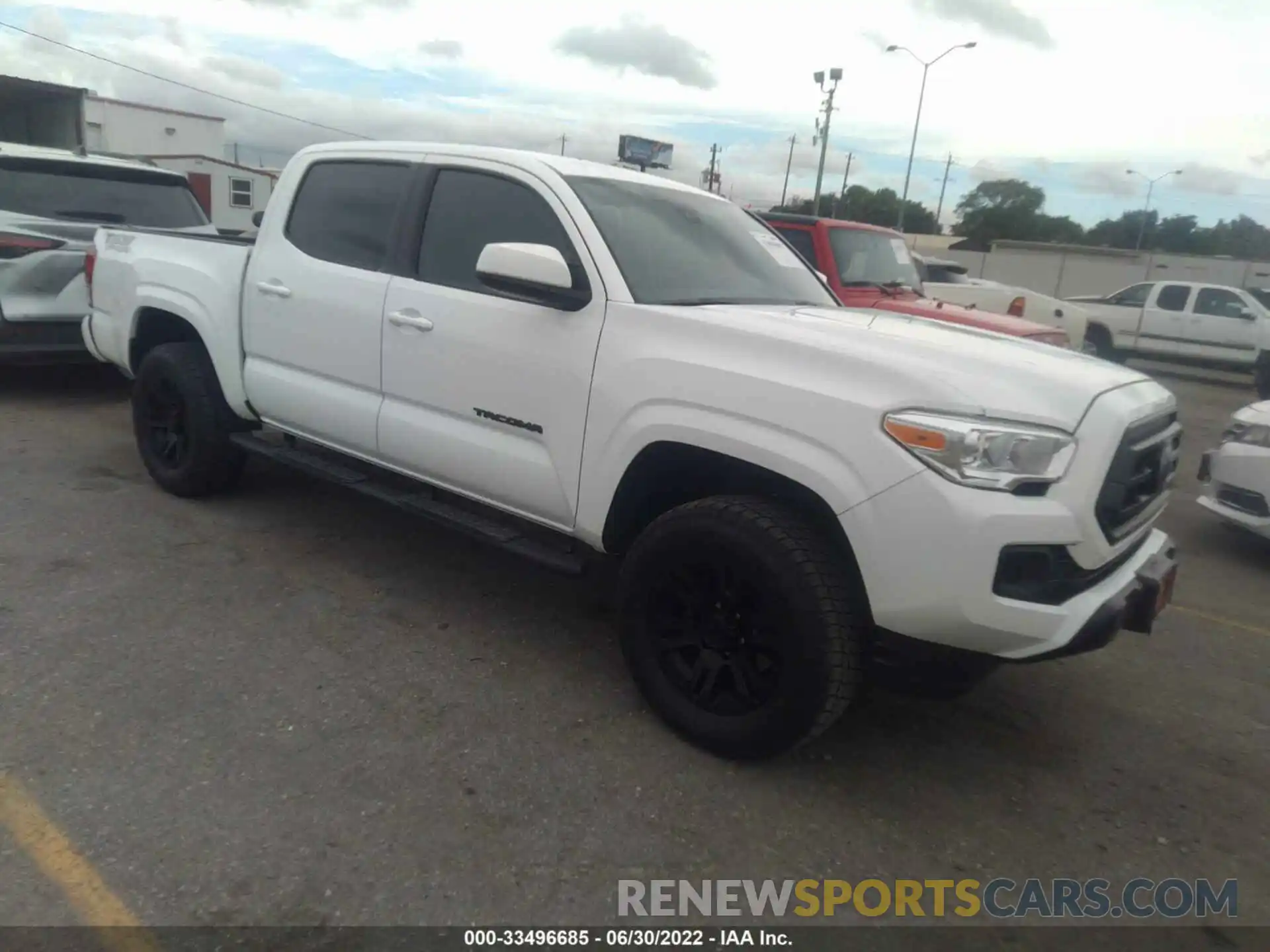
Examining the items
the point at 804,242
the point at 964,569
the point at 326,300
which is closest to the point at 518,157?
the point at 326,300

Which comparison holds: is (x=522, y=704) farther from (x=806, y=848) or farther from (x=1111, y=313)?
(x=1111, y=313)

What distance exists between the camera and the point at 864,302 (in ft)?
26.1

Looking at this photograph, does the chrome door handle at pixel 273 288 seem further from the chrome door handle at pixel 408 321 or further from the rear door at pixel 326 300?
the chrome door handle at pixel 408 321

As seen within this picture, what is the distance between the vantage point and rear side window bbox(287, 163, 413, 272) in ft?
13.9

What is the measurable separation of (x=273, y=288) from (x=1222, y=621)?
4.90 m

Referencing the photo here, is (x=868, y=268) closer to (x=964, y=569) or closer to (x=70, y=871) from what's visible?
(x=964, y=569)

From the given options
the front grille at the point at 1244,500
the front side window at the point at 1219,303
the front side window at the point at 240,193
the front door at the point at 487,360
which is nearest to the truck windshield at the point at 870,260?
the front grille at the point at 1244,500

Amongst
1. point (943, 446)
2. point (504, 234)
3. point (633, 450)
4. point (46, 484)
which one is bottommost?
point (46, 484)

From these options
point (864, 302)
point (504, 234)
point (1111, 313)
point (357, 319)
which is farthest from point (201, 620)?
point (1111, 313)

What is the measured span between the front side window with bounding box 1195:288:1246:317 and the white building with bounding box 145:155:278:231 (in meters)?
28.8

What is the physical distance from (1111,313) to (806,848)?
17.8m

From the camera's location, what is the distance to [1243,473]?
18.9 feet

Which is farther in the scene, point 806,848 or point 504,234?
point 504,234

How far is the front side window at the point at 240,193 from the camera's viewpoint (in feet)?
117
